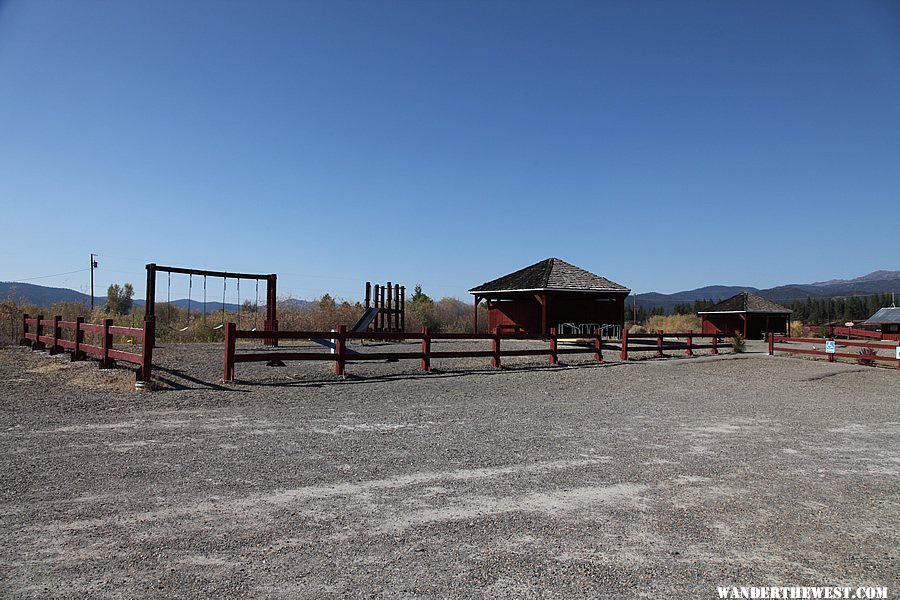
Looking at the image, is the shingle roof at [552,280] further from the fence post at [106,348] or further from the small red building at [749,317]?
the small red building at [749,317]

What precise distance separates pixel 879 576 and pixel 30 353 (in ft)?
59.6

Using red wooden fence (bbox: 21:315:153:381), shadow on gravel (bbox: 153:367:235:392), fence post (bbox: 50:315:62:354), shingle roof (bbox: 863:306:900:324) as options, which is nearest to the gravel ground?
shadow on gravel (bbox: 153:367:235:392)

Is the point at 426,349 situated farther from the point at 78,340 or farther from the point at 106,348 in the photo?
the point at 78,340

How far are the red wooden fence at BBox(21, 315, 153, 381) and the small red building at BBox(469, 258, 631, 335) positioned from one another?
15762mm

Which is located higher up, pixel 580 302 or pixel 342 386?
pixel 580 302

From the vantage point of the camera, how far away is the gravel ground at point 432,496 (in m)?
3.14

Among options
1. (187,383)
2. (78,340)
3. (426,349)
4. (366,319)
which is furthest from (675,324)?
(187,383)

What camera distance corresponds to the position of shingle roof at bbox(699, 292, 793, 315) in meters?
39.6

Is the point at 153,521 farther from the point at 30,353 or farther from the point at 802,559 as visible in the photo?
the point at 30,353

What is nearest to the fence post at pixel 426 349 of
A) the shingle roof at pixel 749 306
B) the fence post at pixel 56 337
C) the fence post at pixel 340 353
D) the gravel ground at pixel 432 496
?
the fence post at pixel 340 353

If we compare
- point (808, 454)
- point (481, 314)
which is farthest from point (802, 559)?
point (481, 314)

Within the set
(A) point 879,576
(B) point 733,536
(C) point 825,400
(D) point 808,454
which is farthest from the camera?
(C) point 825,400

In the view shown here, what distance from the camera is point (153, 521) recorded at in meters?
3.82

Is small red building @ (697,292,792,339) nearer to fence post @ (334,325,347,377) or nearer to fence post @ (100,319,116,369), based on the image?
fence post @ (334,325,347,377)
